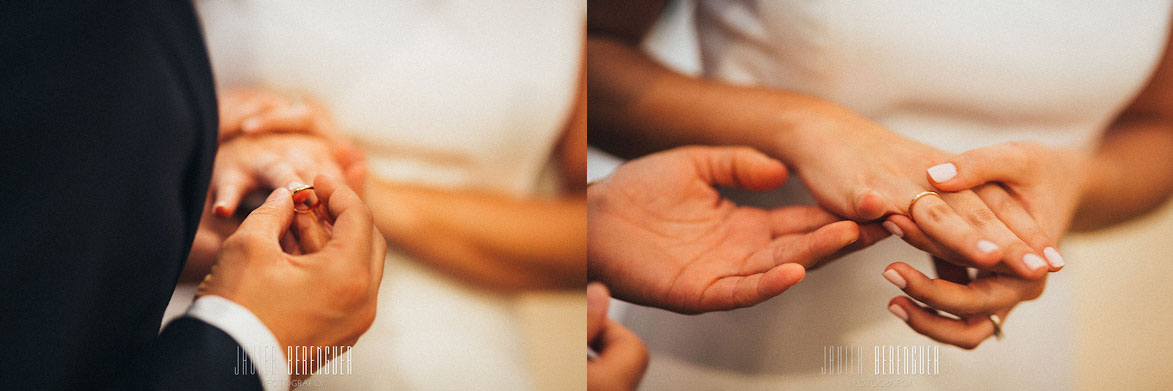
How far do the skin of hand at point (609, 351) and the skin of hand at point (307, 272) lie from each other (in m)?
0.21

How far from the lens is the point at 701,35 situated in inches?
24.6

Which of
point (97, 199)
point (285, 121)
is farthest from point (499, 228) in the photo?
point (97, 199)

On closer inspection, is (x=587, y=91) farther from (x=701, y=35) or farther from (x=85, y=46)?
(x=85, y=46)

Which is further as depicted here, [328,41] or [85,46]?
[328,41]

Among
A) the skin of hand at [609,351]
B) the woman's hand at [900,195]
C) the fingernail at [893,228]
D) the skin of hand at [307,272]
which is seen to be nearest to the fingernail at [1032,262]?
the woman's hand at [900,195]

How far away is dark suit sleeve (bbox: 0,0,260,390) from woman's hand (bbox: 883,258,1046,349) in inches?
22.4

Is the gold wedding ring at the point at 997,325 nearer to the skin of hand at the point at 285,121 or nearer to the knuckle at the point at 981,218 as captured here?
the knuckle at the point at 981,218

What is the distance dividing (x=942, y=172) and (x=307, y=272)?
0.55 meters

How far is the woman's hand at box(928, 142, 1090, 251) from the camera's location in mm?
564

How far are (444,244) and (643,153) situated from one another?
8.3 inches

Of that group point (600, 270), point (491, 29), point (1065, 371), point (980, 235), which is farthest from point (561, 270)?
point (1065, 371)

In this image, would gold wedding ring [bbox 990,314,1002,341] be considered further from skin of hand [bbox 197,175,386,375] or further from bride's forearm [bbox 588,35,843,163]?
skin of hand [bbox 197,175,386,375]

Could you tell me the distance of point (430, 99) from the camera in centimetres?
63
